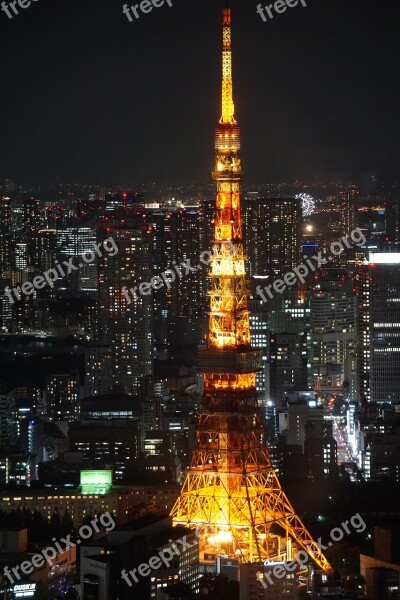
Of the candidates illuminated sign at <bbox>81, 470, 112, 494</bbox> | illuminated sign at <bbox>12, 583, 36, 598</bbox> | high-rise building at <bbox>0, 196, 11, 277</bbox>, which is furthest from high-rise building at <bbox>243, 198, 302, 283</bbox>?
illuminated sign at <bbox>12, 583, 36, 598</bbox>

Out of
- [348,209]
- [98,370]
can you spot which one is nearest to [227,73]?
[348,209]

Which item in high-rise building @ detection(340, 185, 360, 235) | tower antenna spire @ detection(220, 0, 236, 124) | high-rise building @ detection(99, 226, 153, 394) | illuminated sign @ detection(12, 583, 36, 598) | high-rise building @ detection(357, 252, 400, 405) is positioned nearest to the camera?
illuminated sign @ detection(12, 583, 36, 598)

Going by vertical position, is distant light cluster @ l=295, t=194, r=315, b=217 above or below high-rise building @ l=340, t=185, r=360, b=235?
above

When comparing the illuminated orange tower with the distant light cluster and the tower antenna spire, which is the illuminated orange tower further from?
the distant light cluster

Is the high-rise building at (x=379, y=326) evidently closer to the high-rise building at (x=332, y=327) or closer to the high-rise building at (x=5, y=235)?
the high-rise building at (x=332, y=327)

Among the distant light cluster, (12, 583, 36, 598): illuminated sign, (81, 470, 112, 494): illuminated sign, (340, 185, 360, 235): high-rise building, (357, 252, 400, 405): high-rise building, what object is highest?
the distant light cluster

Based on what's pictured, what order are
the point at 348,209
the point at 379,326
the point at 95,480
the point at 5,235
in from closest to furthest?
the point at 95,480, the point at 348,209, the point at 379,326, the point at 5,235

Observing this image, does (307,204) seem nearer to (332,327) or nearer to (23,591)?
(332,327)

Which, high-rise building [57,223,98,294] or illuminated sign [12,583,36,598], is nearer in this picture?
illuminated sign [12,583,36,598]
